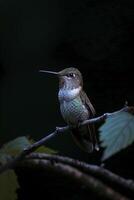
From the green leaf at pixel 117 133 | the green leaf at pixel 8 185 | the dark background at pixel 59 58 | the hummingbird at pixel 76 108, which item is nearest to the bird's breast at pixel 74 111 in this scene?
the hummingbird at pixel 76 108

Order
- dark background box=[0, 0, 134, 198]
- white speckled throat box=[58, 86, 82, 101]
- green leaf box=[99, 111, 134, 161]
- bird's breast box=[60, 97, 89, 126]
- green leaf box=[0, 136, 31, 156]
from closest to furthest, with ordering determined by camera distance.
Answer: green leaf box=[99, 111, 134, 161], green leaf box=[0, 136, 31, 156], bird's breast box=[60, 97, 89, 126], white speckled throat box=[58, 86, 82, 101], dark background box=[0, 0, 134, 198]

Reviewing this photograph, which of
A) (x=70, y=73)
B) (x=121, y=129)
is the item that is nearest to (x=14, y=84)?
(x=70, y=73)

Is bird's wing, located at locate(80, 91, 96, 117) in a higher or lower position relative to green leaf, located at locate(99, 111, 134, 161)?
lower

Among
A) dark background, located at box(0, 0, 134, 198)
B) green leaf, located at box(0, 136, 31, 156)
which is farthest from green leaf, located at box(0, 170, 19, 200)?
dark background, located at box(0, 0, 134, 198)

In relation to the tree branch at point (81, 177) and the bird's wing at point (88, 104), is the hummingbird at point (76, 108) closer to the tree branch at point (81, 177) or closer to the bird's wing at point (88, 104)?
the bird's wing at point (88, 104)

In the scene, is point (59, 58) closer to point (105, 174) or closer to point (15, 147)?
point (15, 147)

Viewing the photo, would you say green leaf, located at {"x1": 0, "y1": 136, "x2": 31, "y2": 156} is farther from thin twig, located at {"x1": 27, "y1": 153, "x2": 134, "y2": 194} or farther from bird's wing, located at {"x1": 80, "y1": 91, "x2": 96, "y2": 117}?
bird's wing, located at {"x1": 80, "y1": 91, "x2": 96, "y2": 117}
